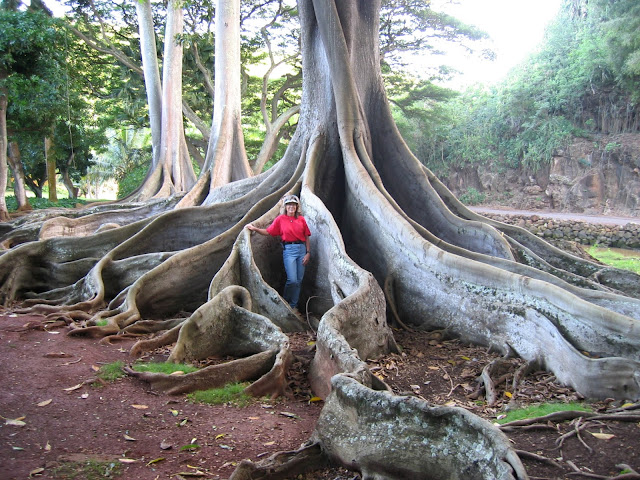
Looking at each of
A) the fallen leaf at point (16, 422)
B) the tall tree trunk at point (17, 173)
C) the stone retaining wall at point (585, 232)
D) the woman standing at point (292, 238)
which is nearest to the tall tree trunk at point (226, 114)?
the woman standing at point (292, 238)

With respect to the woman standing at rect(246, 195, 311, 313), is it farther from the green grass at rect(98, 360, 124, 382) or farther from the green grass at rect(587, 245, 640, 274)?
the green grass at rect(587, 245, 640, 274)

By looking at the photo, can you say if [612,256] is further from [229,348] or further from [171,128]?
[229,348]

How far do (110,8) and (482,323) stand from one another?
61.3 feet

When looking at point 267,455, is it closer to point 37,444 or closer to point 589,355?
point 37,444

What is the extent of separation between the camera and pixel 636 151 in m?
22.9

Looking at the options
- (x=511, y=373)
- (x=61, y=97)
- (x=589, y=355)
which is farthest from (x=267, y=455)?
(x=61, y=97)

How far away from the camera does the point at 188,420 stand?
3.62m

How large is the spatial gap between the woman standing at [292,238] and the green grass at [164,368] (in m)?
2.00

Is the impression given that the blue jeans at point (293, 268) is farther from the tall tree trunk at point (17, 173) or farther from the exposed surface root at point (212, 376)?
the tall tree trunk at point (17, 173)

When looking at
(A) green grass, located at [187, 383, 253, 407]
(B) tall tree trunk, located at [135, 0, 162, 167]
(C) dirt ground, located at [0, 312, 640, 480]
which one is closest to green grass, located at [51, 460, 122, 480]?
(C) dirt ground, located at [0, 312, 640, 480]

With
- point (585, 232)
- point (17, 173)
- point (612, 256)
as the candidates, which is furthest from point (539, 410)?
point (17, 173)

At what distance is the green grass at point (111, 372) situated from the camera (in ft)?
13.9

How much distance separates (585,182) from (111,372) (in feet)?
79.4

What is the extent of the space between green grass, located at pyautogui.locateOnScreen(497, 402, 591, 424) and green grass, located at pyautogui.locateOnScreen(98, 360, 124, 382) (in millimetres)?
2887
